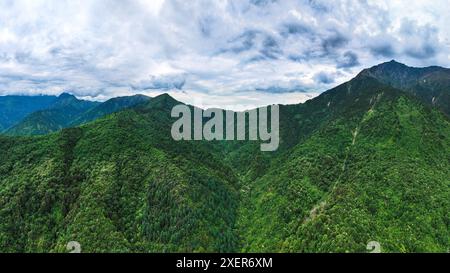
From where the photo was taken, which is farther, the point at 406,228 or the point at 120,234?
the point at 120,234
